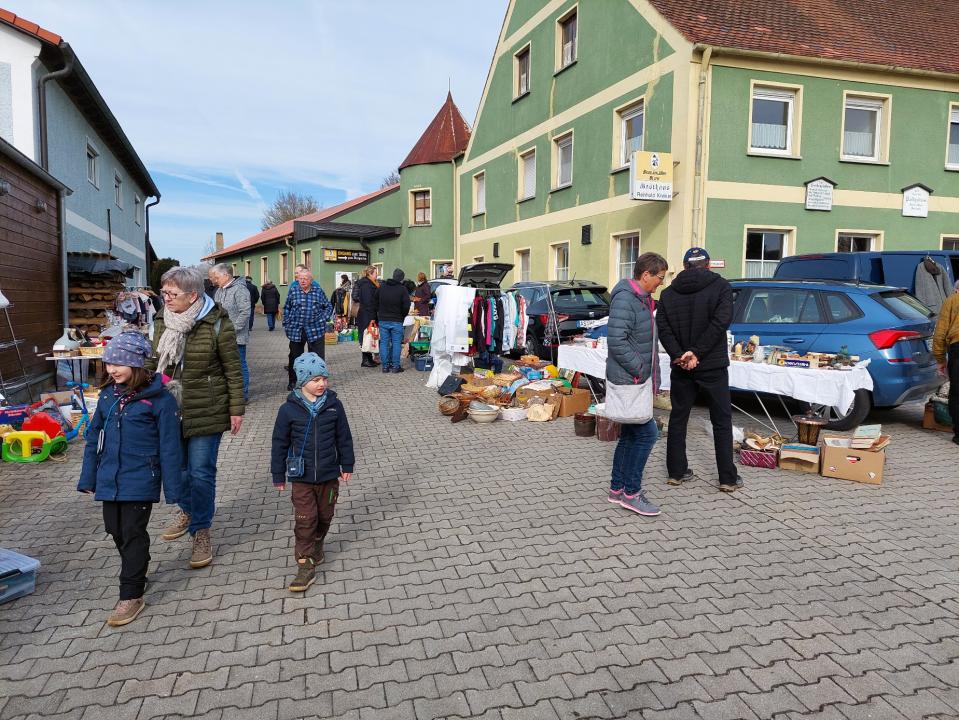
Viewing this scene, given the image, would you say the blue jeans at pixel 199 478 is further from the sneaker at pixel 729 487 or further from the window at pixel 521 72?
the window at pixel 521 72

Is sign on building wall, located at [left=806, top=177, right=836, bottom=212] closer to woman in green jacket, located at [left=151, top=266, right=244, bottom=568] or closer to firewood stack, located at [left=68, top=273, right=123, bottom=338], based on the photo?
woman in green jacket, located at [left=151, top=266, right=244, bottom=568]

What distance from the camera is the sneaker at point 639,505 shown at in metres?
4.91

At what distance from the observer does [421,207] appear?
2770 cm

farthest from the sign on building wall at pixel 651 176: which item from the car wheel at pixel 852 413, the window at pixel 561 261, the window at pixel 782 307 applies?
the car wheel at pixel 852 413

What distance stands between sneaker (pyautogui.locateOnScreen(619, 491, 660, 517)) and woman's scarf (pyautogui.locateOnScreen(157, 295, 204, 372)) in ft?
11.0

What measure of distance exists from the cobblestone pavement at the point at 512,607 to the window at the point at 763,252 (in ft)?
29.6

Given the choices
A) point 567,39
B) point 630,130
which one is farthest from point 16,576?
point 567,39

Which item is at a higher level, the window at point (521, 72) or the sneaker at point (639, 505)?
the window at point (521, 72)

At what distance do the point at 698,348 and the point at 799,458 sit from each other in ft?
5.80

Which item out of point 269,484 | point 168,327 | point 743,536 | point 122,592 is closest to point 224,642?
point 122,592

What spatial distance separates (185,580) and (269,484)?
6.12 feet

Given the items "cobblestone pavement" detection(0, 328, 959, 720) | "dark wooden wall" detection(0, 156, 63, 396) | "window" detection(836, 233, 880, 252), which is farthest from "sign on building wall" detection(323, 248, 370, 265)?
"cobblestone pavement" detection(0, 328, 959, 720)

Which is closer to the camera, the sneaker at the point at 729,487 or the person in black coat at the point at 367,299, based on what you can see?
the sneaker at the point at 729,487

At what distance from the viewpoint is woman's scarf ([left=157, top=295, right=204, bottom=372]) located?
4035 mm
